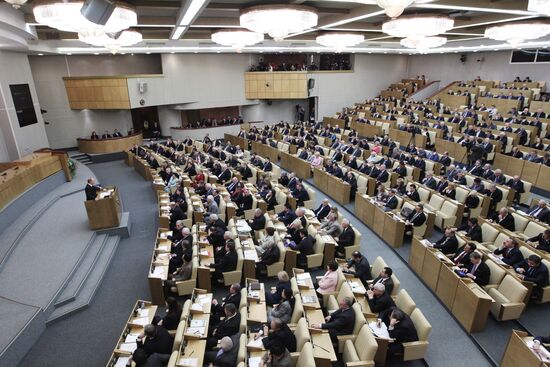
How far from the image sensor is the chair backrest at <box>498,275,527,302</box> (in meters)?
5.24

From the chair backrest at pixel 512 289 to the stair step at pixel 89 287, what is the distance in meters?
6.90

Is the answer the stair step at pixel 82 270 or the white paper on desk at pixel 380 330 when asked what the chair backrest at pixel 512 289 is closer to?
the white paper on desk at pixel 380 330

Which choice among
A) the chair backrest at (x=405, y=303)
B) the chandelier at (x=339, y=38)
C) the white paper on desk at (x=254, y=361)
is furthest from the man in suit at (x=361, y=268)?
the chandelier at (x=339, y=38)

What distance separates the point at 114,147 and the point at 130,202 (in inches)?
288

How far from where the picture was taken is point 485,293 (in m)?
5.22

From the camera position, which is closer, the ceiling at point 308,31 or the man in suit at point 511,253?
the man in suit at point 511,253

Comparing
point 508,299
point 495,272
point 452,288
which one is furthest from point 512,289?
point 452,288

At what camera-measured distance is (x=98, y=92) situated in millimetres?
17219

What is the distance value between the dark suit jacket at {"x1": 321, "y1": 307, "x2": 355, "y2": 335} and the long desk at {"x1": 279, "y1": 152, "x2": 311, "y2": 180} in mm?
7927

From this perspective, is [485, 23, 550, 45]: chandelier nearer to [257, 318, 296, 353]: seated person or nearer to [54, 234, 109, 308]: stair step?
[257, 318, 296, 353]: seated person

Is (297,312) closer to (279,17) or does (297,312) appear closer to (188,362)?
(188,362)

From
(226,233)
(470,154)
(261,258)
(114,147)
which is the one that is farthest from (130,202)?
(470,154)

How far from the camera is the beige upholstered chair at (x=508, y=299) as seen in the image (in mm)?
5246

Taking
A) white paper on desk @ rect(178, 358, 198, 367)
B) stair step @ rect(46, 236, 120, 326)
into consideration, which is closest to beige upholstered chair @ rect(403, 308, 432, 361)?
white paper on desk @ rect(178, 358, 198, 367)
